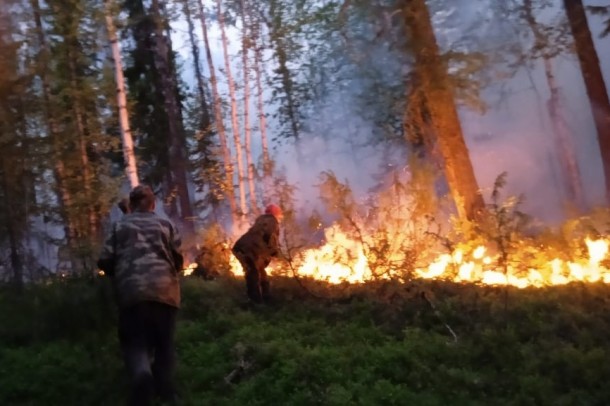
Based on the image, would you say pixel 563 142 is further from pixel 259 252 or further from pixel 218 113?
pixel 259 252

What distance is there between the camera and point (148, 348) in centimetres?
594

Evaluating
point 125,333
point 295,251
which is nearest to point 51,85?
point 295,251

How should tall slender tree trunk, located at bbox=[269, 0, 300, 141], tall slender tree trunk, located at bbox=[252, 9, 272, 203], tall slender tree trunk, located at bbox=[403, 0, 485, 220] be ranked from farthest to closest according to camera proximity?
1. tall slender tree trunk, located at bbox=[269, 0, 300, 141]
2. tall slender tree trunk, located at bbox=[252, 9, 272, 203]
3. tall slender tree trunk, located at bbox=[403, 0, 485, 220]

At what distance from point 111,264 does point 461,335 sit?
3950mm

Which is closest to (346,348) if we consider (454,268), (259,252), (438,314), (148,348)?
(438,314)

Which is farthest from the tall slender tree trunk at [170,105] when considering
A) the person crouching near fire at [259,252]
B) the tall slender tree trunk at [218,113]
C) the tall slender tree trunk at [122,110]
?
the person crouching near fire at [259,252]

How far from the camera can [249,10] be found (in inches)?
940

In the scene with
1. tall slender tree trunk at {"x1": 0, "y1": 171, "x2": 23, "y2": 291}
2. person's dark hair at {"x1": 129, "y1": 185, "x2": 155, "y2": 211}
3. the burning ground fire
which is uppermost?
tall slender tree trunk at {"x1": 0, "y1": 171, "x2": 23, "y2": 291}

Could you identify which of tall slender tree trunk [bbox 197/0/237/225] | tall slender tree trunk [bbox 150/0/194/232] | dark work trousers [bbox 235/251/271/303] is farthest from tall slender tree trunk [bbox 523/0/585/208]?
dark work trousers [bbox 235/251/271/303]

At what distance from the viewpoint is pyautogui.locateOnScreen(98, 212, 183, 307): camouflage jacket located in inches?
224

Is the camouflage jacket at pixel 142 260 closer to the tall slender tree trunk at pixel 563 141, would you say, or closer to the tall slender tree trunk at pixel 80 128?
the tall slender tree trunk at pixel 80 128

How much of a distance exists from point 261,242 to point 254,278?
1.74 feet

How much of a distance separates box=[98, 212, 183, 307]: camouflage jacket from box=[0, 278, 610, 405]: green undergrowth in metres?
1.14

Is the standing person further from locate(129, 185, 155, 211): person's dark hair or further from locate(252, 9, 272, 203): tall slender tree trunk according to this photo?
locate(252, 9, 272, 203): tall slender tree trunk
